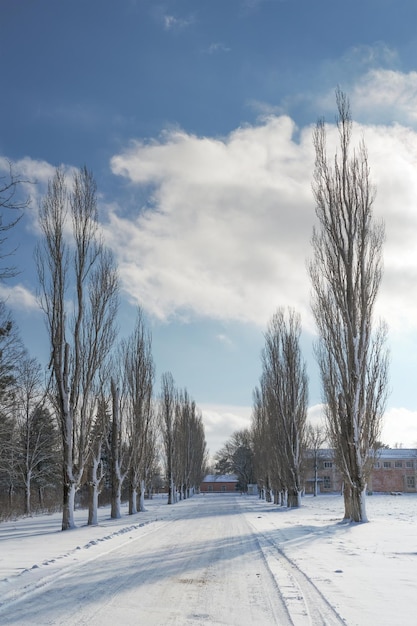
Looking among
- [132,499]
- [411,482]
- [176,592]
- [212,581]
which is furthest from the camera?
[411,482]

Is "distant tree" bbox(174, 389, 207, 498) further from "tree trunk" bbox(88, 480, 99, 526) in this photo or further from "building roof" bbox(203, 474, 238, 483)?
"building roof" bbox(203, 474, 238, 483)

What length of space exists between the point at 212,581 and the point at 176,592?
0.99m

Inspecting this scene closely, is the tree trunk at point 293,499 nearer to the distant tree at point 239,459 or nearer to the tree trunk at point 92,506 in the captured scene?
the tree trunk at point 92,506

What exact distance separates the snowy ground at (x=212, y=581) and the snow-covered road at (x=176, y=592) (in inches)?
0.5

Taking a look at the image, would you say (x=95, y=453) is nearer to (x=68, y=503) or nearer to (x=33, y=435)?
(x=68, y=503)

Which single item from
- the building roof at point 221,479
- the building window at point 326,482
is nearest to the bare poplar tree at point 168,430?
the building window at point 326,482

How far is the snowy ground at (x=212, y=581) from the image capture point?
6043 millimetres

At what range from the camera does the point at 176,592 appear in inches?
289

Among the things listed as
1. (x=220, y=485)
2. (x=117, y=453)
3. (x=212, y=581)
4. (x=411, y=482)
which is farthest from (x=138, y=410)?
(x=220, y=485)

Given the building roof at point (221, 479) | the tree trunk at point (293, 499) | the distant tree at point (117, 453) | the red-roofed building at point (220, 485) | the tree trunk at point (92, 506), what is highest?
the distant tree at point (117, 453)

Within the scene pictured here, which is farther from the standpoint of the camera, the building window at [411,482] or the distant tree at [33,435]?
the building window at [411,482]

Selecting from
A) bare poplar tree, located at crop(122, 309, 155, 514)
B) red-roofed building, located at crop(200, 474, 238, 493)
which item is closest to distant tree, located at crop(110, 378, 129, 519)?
bare poplar tree, located at crop(122, 309, 155, 514)

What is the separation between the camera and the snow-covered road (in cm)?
596

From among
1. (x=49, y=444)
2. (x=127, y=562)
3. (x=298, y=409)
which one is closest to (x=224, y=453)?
(x=49, y=444)
